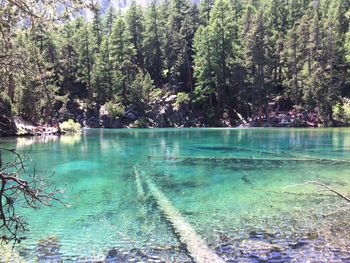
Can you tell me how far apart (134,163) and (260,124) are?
1576 inches

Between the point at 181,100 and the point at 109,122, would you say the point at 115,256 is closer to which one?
the point at 181,100

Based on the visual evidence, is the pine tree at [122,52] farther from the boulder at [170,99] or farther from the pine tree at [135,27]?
the boulder at [170,99]

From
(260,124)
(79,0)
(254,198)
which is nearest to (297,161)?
(254,198)

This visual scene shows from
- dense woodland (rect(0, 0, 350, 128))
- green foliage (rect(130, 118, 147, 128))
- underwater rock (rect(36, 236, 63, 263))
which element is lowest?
underwater rock (rect(36, 236, 63, 263))

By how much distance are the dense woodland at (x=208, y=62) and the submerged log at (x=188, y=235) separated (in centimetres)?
4161

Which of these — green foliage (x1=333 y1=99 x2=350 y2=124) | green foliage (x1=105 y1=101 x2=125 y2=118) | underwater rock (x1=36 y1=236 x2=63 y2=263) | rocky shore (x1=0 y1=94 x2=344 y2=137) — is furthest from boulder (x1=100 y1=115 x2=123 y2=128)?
underwater rock (x1=36 y1=236 x2=63 y2=263)

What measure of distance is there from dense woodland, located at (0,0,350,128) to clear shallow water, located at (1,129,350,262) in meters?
36.7

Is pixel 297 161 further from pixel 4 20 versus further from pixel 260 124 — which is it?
pixel 260 124

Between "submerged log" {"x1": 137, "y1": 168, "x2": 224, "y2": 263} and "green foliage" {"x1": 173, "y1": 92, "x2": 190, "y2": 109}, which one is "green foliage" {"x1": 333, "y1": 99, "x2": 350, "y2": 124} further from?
"submerged log" {"x1": 137, "y1": 168, "x2": 224, "y2": 263}

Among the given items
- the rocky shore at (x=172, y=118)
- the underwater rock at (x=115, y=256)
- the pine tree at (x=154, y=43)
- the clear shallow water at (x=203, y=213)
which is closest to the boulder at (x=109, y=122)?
the rocky shore at (x=172, y=118)

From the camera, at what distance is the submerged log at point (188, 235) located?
7542 mm

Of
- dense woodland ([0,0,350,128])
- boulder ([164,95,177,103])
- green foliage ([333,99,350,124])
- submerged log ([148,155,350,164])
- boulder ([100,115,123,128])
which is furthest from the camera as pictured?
boulder ([164,95,177,103])

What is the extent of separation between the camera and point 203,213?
10.8 meters

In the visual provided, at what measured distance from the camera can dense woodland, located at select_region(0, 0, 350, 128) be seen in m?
58.9
